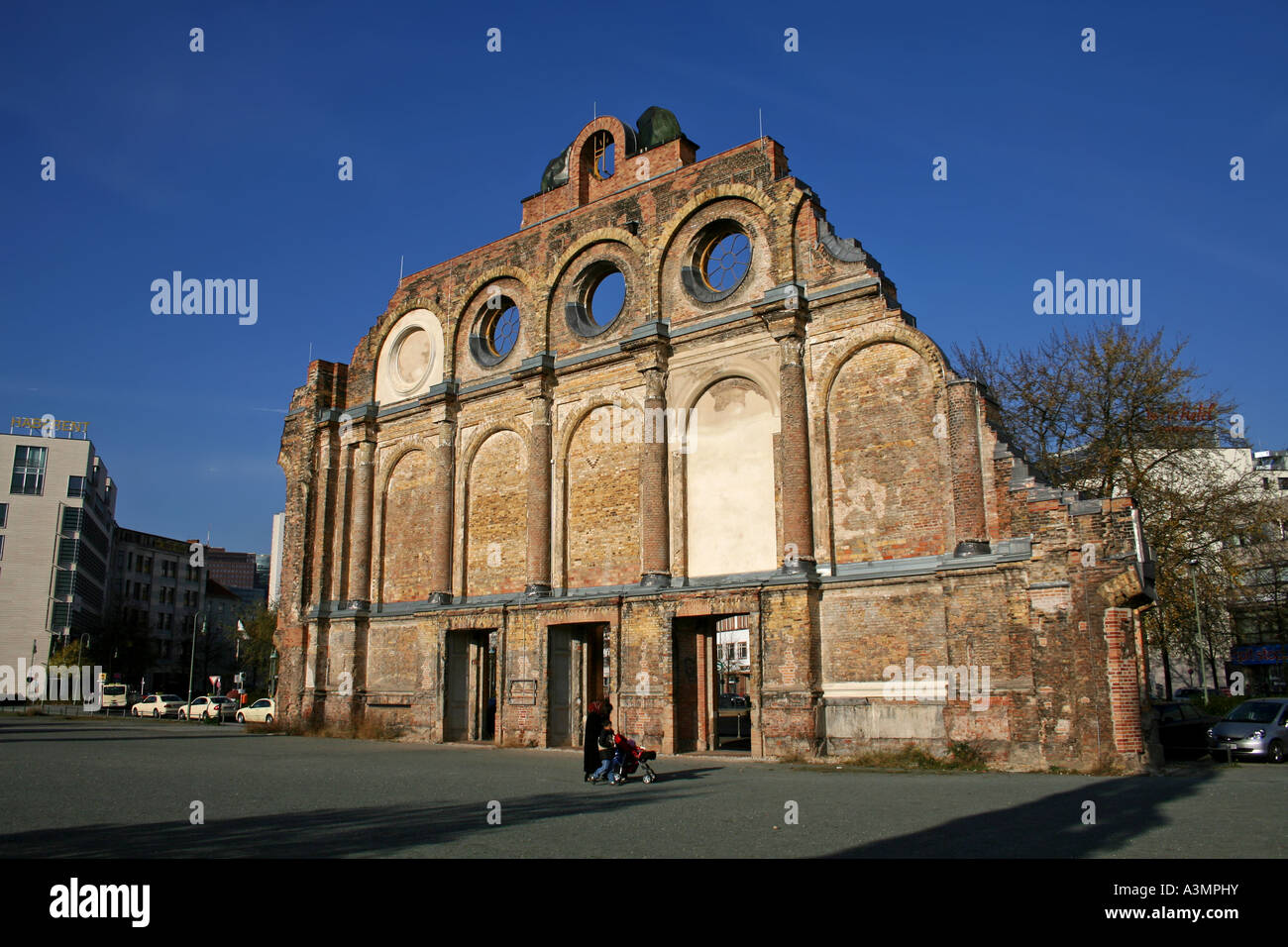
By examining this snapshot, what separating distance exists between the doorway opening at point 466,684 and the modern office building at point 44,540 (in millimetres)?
52887

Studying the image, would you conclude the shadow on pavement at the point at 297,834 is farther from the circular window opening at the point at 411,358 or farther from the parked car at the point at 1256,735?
the circular window opening at the point at 411,358

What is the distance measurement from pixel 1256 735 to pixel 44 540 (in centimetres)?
7216

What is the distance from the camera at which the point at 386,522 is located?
93.5ft

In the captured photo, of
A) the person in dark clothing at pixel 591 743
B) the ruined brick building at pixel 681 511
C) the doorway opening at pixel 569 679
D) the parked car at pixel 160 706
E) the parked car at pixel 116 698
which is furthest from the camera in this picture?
the parked car at pixel 116 698

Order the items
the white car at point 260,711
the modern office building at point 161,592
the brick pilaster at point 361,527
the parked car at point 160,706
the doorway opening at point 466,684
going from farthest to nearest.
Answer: the modern office building at point 161,592 → the parked car at point 160,706 → the white car at point 260,711 → the brick pilaster at point 361,527 → the doorway opening at point 466,684

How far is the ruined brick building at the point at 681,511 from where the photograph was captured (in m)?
16.8

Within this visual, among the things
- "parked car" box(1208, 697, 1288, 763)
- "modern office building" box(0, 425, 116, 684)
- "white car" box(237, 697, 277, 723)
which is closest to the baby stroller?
"parked car" box(1208, 697, 1288, 763)

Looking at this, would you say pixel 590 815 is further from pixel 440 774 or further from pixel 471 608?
pixel 471 608

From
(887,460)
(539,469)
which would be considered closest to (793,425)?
(887,460)

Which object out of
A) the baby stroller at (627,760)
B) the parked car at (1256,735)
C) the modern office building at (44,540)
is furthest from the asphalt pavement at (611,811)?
the modern office building at (44,540)

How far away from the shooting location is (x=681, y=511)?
2162cm

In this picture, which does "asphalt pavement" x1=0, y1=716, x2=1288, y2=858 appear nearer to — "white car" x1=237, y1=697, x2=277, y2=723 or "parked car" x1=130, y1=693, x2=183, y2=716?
"white car" x1=237, y1=697, x2=277, y2=723

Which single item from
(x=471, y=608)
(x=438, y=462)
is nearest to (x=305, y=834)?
(x=471, y=608)

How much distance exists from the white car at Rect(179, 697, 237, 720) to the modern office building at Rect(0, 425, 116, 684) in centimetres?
2446
